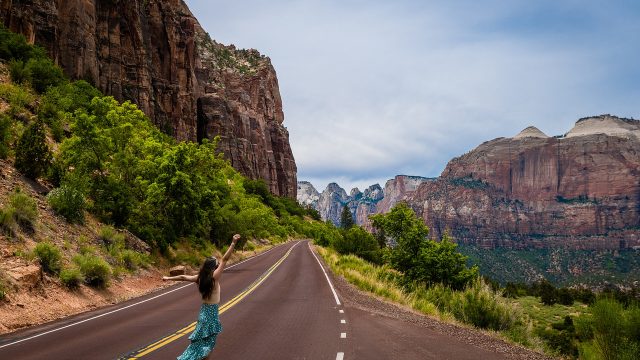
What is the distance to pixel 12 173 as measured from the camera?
19906 mm

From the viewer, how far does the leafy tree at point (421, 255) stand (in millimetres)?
27734

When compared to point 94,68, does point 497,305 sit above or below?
below

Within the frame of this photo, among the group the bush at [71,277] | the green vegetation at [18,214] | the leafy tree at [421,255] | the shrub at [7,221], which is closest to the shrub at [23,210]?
the green vegetation at [18,214]

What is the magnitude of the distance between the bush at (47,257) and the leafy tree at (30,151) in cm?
727

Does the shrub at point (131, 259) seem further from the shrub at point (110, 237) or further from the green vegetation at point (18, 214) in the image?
the green vegetation at point (18, 214)

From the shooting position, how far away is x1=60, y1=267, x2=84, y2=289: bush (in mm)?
15078

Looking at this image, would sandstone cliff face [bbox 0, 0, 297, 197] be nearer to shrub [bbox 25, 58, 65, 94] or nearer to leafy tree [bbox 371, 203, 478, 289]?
shrub [bbox 25, 58, 65, 94]

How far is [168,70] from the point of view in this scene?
82000 mm

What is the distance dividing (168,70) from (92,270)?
71.9 m

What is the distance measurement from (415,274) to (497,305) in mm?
14109

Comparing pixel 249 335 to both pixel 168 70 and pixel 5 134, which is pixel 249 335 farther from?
pixel 168 70

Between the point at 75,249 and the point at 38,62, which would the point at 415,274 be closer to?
the point at 75,249

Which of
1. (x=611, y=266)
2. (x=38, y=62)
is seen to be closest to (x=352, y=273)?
(x=38, y=62)

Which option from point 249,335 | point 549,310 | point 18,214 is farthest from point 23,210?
point 549,310
